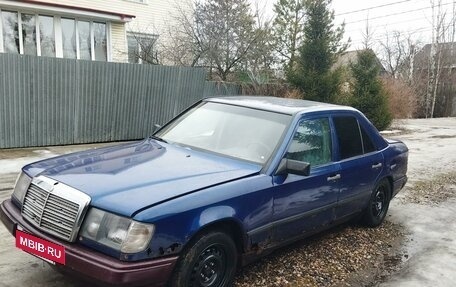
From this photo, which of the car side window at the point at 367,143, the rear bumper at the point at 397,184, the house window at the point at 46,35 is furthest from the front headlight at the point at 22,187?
the house window at the point at 46,35

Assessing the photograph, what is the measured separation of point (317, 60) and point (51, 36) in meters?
9.67

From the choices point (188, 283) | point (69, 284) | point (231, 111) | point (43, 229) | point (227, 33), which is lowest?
point (69, 284)

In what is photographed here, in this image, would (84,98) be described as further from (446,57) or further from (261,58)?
(446,57)

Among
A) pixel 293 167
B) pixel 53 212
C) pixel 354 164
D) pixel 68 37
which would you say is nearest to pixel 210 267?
pixel 293 167

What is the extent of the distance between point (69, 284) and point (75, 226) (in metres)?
0.89

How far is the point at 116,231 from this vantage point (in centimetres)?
279

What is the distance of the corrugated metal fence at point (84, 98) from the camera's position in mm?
9515

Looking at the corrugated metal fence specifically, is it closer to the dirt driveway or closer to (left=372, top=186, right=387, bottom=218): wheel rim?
the dirt driveway

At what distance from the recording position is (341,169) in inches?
177

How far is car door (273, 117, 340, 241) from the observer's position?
149 inches

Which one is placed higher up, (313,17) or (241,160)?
(313,17)

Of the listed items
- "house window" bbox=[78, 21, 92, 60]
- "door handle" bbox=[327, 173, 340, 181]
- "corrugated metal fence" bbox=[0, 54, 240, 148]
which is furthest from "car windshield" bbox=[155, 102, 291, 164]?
"house window" bbox=[78, 21, 92, 60]

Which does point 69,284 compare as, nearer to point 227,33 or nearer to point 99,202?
point 99,202

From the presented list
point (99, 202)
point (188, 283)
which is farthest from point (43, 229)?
point (188, 283)
